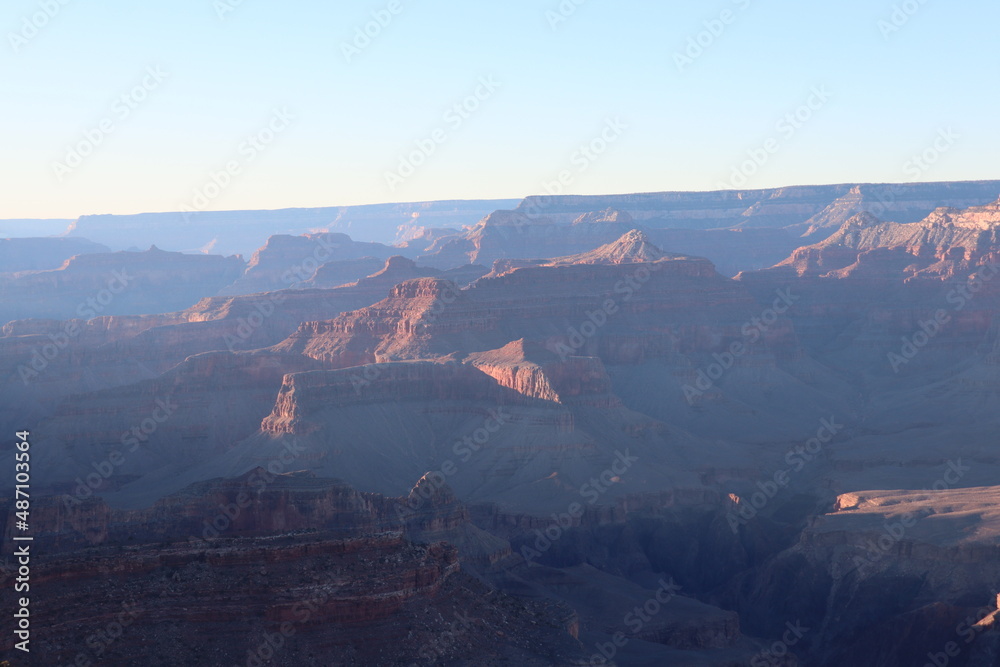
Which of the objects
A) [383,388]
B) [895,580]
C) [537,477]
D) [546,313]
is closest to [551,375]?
[537,477]

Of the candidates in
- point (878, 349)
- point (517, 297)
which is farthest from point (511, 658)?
point (878, 349)

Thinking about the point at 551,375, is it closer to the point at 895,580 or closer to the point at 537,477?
the point at 537,477

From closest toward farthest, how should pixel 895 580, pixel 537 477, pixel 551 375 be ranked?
pixel 895 580 < pixel 537 477 < pixel 551 375

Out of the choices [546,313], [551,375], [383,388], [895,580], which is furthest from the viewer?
[546,313]

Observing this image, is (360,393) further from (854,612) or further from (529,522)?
(854,612)

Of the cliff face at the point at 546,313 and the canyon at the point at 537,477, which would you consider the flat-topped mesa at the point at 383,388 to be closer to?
the canyon at the point at 537,477

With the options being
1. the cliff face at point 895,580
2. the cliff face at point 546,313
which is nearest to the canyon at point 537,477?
the cliff face at point 895,580

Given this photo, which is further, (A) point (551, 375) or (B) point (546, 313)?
(B) point (546, 313)
